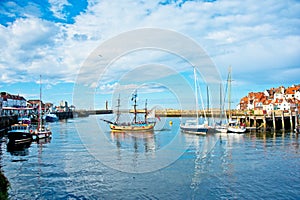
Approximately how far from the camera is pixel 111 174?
25531 mm

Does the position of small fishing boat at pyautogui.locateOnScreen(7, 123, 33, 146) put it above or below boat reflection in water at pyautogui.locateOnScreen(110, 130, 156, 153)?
above

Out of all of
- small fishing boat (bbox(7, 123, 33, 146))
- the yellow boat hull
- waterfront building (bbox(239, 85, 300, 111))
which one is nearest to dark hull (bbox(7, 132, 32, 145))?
small fishing boat (bbox(7, 123, 33, 146))

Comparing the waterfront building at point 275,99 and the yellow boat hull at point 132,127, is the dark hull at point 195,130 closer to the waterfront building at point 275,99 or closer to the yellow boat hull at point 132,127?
the yellow boat hull at point 132,127

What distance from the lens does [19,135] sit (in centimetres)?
4703

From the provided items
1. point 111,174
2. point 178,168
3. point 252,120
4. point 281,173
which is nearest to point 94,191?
point 111,174

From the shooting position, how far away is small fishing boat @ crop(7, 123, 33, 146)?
1816 inches

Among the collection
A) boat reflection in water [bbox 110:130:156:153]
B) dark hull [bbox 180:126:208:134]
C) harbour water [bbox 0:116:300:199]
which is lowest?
harbour water [bbox 0:116:300:199]

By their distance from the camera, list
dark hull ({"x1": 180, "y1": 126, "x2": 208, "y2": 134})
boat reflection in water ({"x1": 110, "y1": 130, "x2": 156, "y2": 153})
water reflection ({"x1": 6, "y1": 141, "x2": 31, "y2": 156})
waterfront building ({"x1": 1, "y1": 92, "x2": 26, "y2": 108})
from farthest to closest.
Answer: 1. waterfront building ({"x1": 1, "y1": 92, "x2": 26, "y2": 108})
2. dark hull ({"x1": 180, "y1": 126, "x2": 208, "y2": 134})
3. boat reflection in water ({"x1": 110, "y1": 130, "x2": 156, "y2": 153})
4. water reflection ({"x1": 6, "y1": 141, "x2": 31, "y2": 156})

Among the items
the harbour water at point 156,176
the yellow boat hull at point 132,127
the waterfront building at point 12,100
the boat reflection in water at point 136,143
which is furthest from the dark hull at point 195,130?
the waterfront building at point 12,100

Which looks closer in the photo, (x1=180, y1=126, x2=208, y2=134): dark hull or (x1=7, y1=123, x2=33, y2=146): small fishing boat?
(x1=7, y1=123, x2=33, y2=146): small fishing boat

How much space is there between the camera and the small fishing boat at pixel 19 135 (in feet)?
151

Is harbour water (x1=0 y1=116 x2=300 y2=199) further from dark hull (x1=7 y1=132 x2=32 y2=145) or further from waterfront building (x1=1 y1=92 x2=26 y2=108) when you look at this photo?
waterfront building (x1=1 y1=92 x2=26 y2=108)

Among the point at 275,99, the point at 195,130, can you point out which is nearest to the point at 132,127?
the point at 195,130

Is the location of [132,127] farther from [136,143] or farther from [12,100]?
[12,100]
